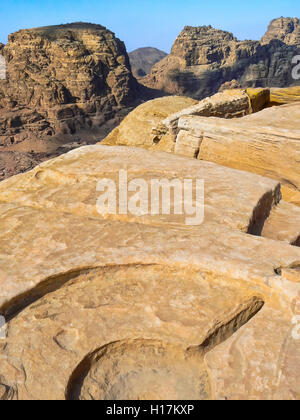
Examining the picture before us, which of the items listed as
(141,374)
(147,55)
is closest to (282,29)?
(147,55)

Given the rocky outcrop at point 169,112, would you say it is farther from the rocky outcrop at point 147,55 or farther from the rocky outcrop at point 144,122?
the rocky outcrop at point 147,55

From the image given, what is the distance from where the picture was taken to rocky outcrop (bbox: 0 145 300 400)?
5.56 ft

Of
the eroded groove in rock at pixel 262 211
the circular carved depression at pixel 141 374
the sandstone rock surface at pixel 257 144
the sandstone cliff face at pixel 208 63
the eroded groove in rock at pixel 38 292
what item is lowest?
the circular carved depression at pixel 141 374

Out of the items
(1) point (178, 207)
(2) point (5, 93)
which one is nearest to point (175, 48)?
(2) point (5, 93)

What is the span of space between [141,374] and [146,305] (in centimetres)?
39

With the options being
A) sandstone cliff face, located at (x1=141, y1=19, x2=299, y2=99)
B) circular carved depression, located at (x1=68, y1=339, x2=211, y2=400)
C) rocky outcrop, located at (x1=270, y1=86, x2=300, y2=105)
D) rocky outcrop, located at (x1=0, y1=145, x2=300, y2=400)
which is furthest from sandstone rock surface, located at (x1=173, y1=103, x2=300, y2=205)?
sandstone cliff face, located at (x1=141, y1=19, x2=299, y2=99)

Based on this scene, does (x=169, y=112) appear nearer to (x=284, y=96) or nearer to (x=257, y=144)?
(x=284, y=96)

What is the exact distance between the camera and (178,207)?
9.45 ft

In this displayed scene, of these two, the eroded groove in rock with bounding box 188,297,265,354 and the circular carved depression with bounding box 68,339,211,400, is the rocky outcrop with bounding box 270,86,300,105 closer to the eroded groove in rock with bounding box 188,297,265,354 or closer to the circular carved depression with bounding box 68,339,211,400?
the eroded groove in rock with bounding box 188,297,265,354

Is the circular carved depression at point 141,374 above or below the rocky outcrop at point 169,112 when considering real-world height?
below

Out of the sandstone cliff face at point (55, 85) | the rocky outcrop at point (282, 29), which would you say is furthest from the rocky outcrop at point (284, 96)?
the rocky outcrop at point (282, 29)

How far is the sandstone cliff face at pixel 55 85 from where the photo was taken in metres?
36.4

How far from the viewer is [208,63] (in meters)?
53.4
